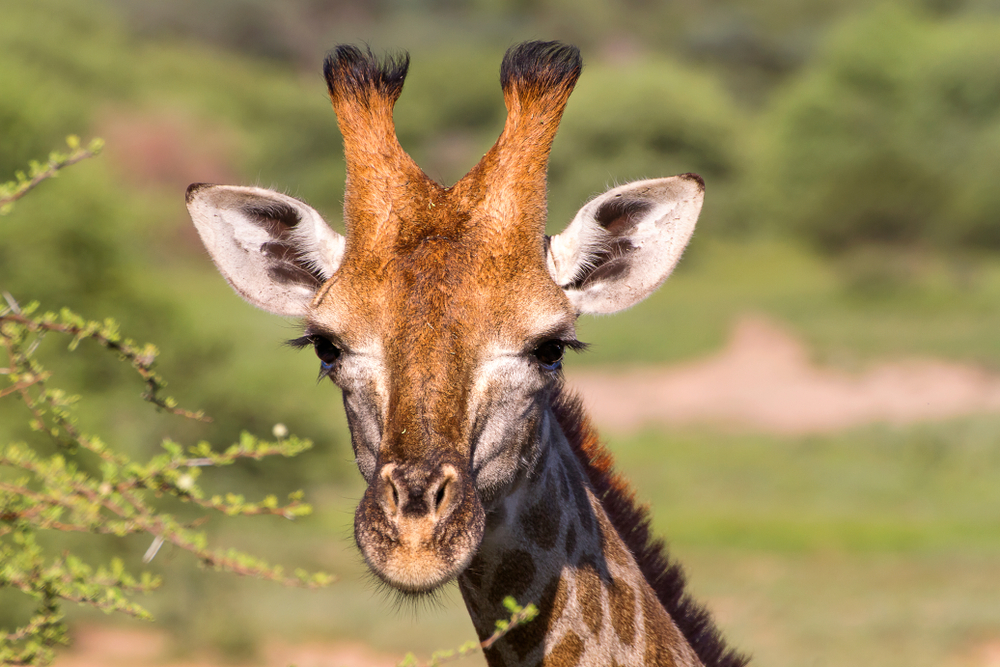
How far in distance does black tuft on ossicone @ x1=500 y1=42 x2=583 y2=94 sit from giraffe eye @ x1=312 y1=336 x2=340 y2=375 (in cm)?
125

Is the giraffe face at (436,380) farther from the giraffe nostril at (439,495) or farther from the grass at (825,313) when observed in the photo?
the grass at (825,313)

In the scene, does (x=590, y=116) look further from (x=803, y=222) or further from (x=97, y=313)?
(x=97, y=313)

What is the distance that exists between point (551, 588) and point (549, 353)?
0.91 meters

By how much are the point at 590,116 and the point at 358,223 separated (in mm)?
54158

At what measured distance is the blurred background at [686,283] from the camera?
1691 centimetres

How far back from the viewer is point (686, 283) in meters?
50.1

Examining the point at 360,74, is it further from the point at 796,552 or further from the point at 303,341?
the point at 796,552

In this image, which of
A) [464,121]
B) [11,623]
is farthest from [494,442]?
[464,121]

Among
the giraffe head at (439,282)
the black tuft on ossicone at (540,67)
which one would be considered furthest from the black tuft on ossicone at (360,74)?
the black tuft on ossicone at (540,67)

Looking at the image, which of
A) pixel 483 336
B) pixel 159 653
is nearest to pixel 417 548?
pixel 483 336

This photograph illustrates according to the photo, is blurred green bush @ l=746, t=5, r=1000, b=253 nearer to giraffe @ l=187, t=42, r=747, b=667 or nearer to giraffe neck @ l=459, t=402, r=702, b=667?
giraffe @ l=187, t=42, r=747, b=667

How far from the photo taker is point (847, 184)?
5106 cm

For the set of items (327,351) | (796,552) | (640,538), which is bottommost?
(640,538)

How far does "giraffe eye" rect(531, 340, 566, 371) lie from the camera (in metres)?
4.00
